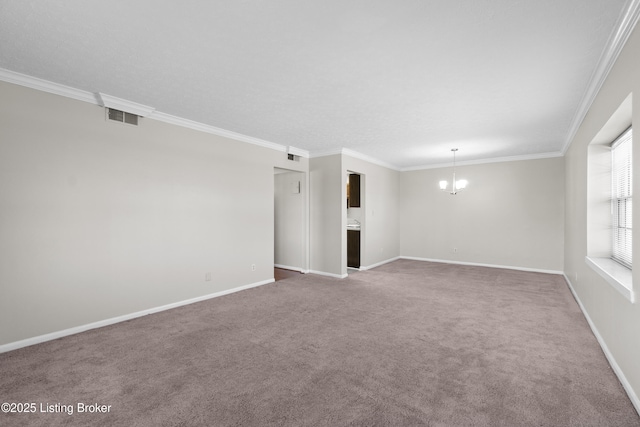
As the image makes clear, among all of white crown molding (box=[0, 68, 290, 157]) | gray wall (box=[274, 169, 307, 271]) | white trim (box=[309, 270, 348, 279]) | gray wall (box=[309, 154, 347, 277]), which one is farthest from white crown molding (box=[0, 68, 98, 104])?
white trim (box=[309, 270, 348, 279])

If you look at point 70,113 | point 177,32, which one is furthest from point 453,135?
point 70,113

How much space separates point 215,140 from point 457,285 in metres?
4.83

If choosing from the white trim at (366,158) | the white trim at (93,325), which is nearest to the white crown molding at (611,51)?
the white trim at (366,158)

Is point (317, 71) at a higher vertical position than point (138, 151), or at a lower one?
higher

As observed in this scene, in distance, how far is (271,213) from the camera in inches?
216

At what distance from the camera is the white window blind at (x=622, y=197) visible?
9.36ft

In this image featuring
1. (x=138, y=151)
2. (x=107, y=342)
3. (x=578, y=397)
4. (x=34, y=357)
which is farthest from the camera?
(x=138, y=151)

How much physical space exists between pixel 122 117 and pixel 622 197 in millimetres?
5629

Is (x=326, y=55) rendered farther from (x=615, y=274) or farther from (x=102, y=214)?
(x=615, y=274)

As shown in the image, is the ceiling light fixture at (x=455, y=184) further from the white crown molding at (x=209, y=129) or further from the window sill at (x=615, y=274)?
the white crown molding at (x=209, y=129)

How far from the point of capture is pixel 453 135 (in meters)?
4.80

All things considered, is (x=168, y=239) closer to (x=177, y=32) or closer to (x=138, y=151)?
(x=138, y=151)

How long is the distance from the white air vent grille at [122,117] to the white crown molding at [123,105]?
0.06 m

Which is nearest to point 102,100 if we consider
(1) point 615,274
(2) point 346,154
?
(2) point 346,154
